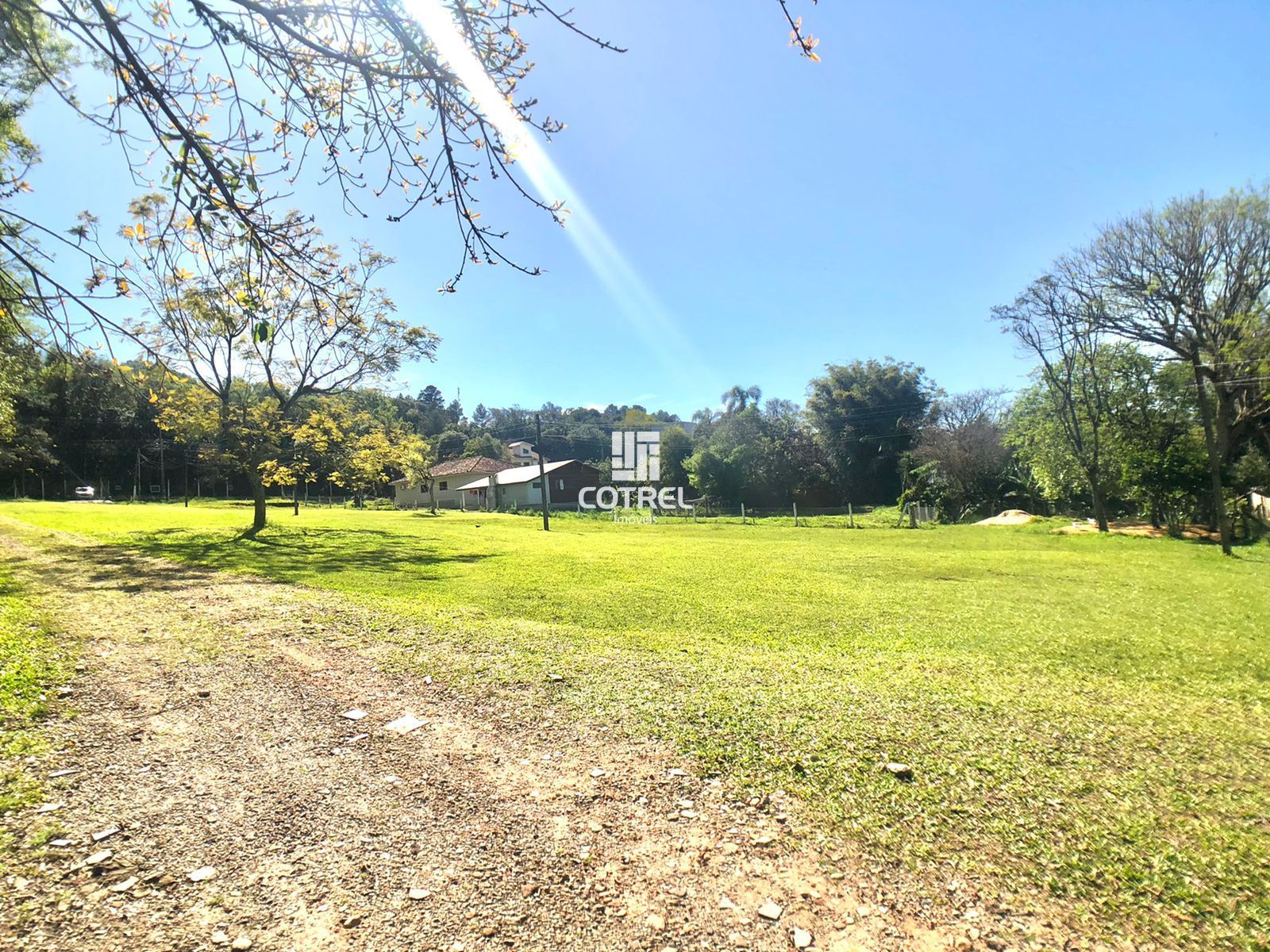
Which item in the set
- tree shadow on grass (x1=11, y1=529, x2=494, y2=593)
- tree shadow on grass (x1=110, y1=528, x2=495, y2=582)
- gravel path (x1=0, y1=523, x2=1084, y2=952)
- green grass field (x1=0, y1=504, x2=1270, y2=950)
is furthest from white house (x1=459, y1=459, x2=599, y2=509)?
gravel path (x1=0, y1=523, x2=1084, y2=952)

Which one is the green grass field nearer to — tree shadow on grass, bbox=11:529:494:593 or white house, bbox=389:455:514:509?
tree shadow on grass, bbox=11:529:494:593

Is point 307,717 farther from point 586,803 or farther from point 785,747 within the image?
point 785,747

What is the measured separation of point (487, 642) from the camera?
4.99m

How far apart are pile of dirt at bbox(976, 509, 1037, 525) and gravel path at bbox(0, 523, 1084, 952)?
103 ft

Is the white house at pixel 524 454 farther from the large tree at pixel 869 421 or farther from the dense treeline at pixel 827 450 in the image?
the large tree at pixel 869 421

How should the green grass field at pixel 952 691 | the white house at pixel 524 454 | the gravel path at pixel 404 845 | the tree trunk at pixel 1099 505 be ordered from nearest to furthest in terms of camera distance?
the gravel path at pixel 404 845
the green grass field at pixel 952 691
the tree trunk at pixel 1099 505
the white house at pixel 524 454

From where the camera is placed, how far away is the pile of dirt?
93.3 ft

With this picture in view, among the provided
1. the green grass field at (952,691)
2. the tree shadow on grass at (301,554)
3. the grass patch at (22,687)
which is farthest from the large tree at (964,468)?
the grass patch at (22,687)

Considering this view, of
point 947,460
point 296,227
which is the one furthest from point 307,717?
point 947,460

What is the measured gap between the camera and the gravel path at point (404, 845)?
1761 millimetres

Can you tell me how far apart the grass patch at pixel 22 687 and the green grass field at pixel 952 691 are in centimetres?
209

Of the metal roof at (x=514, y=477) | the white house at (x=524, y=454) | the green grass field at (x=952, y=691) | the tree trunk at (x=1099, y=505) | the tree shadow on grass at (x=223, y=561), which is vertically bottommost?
the green grass field at (x=952, y=691)

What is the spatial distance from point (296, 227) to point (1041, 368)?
31.2 metres

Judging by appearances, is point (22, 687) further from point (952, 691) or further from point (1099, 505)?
point (1099, 505)
